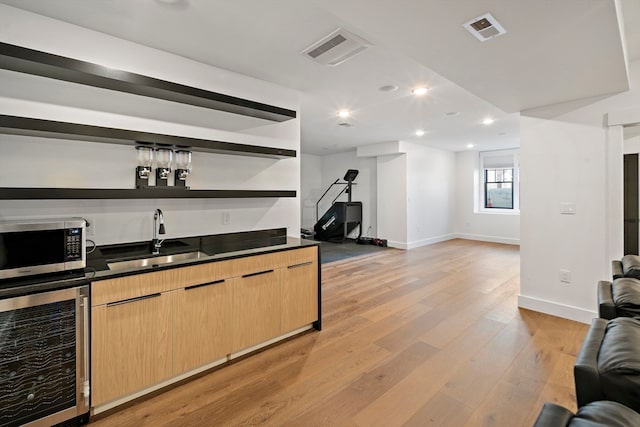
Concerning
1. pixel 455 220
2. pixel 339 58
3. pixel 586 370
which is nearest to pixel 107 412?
pixel 586 370

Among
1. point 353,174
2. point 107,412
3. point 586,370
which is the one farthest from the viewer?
point 353,174

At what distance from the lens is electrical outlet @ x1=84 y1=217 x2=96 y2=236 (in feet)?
7.16

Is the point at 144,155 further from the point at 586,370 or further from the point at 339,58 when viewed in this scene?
the point at 586,370

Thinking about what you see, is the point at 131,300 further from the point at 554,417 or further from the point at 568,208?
the point at 568,208

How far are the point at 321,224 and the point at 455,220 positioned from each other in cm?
402

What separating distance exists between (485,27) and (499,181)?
7.54 m

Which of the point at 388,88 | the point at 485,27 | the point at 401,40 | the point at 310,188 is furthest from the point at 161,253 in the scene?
the point at 310,188

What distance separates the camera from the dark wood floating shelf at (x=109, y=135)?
179cm

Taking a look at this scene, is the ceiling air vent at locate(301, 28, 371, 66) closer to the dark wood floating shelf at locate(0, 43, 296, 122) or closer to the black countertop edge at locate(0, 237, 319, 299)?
the dark wood floating shelf at locate(0, 43, 296, 122)

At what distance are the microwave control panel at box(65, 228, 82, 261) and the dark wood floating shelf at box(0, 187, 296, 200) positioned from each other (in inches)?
13.4

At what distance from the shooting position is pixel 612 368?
34.9 inches

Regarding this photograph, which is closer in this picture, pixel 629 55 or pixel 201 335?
pixel 201 335

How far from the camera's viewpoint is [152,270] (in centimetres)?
192

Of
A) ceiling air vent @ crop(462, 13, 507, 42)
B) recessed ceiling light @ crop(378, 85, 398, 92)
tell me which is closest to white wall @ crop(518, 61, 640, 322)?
recessed ceiling light @ crop(378, 85, 398, 92)
